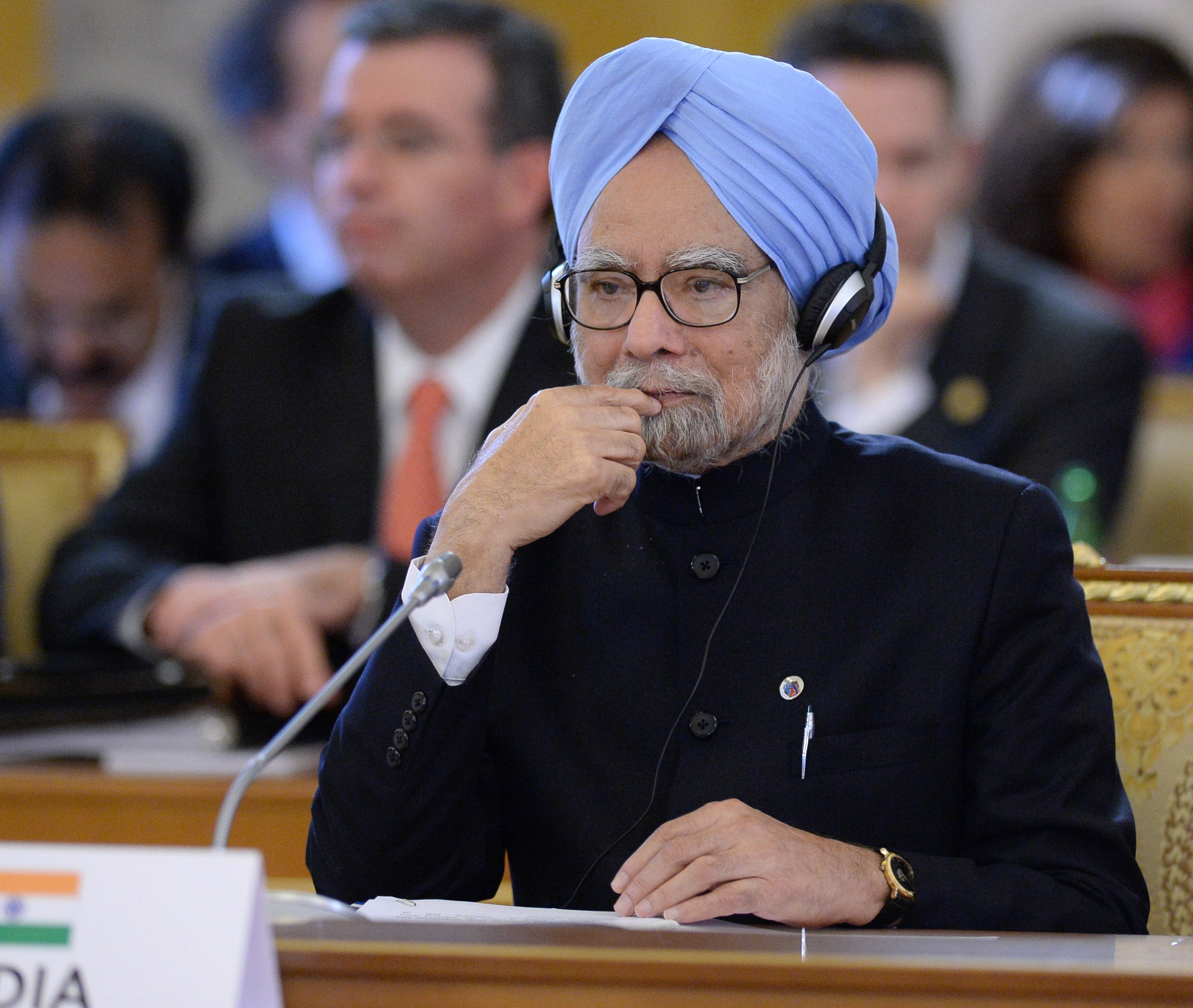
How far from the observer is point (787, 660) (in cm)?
152

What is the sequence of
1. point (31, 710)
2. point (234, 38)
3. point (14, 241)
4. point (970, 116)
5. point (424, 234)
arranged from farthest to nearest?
point (234, 38)
point (970, 116)
point (14, 241)
point (424, 234)
point (31, 710)

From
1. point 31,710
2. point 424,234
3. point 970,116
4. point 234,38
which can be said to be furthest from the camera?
point 234,38

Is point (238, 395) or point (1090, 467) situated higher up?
point (238, 395)

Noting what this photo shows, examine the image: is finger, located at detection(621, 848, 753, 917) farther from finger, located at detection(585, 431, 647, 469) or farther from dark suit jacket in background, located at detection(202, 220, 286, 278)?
dark suit jacket in background, located at detection(202, 220, 286, 278)

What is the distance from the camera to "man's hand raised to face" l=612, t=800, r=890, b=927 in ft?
4.22

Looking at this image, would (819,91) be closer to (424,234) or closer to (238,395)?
(424,234)

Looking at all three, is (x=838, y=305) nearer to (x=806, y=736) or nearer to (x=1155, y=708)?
(x=806, y=736)

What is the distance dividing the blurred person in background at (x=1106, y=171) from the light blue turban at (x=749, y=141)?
268cm

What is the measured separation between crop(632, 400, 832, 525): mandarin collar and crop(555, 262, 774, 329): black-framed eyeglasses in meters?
0.15

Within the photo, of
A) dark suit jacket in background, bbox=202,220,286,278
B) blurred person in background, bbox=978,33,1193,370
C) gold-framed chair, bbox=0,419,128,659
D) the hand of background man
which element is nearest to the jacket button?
the hand of background man

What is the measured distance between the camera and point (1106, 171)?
4074 mm

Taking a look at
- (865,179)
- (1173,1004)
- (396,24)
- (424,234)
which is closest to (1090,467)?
(424,234)

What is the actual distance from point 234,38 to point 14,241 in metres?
1.08

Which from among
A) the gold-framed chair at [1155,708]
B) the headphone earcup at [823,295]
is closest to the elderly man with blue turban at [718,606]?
the headphone earcup at [823,295]
